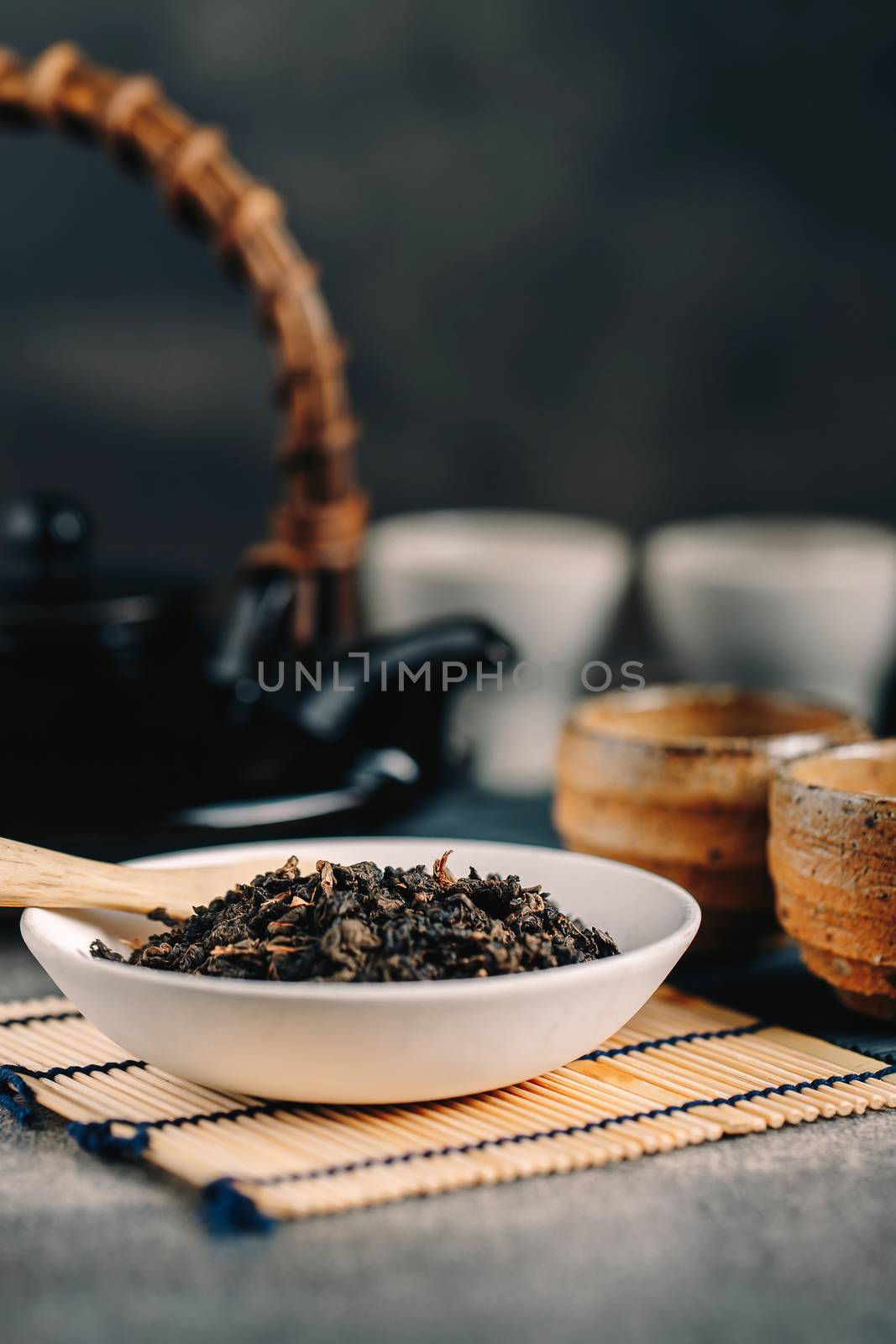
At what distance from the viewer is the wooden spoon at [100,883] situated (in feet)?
2.55

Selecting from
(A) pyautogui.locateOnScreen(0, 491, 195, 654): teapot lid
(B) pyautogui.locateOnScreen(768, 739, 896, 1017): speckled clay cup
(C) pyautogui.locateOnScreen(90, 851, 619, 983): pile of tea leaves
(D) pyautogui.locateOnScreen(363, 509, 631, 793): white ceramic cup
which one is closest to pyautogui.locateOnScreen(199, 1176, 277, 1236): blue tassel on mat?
(C) pyautogui.locateOnScreen(90, 851, 619, 983): pile of tea leaves

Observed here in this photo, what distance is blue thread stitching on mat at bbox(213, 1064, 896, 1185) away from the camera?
660mm

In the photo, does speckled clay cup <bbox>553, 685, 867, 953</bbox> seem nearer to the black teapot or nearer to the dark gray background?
the black teapot

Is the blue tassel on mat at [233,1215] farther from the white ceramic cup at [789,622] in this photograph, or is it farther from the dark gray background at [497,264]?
the dark gray background at [497,264]

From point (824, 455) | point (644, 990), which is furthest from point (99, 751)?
point (824, 455)

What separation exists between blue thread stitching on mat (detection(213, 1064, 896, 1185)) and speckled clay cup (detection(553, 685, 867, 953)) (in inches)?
7.0

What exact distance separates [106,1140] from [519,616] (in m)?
0.79

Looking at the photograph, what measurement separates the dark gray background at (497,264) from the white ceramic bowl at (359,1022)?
1156 millimetres

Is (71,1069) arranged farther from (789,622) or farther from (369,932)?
(789,622)

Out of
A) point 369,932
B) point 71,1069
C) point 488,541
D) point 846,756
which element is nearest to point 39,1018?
point 71,1069

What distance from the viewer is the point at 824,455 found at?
6.00ft

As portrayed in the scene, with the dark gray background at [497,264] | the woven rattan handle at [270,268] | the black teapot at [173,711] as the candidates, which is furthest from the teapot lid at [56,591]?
the dark gray background at [497,264]

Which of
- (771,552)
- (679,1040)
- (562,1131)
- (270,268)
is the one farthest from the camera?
(771,552)

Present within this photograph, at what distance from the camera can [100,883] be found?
80 cm
